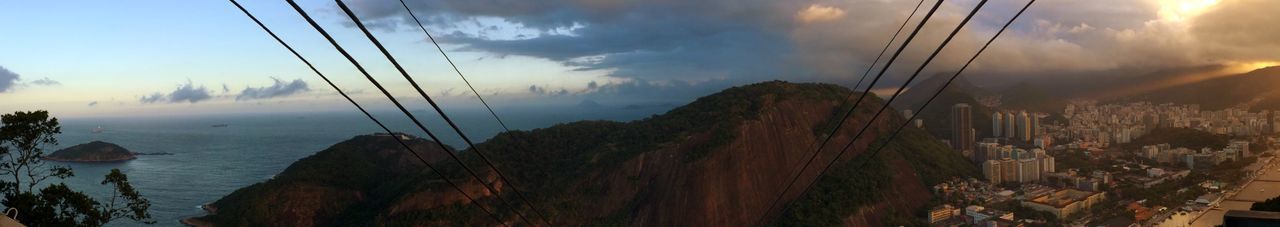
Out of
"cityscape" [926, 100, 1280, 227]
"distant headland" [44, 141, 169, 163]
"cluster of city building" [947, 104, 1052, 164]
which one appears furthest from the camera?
"distant headland" [44, 141, 169, 163]

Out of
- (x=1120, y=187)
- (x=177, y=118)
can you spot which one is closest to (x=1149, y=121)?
(x=1120, y=187)

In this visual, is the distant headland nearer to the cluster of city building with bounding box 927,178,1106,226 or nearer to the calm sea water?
the calm sea water

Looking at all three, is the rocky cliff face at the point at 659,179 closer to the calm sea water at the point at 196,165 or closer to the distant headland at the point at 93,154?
the calm sea water at the point at 196,165

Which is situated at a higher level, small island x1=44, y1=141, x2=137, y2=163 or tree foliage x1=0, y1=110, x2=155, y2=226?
tree foliage x1=0, y1=110, x2=155, y2=226

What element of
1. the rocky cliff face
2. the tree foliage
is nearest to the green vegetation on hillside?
the rocky cliff face

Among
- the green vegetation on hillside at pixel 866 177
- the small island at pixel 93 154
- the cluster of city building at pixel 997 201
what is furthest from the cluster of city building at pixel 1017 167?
the small island at pixel 93 154

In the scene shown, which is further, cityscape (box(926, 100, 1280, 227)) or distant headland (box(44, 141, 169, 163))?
distant headland (box(44, 141, 169, 163))

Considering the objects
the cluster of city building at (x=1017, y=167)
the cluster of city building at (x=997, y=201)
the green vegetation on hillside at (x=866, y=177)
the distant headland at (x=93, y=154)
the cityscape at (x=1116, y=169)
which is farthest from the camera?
the distant headland at (x=93, y=154)
